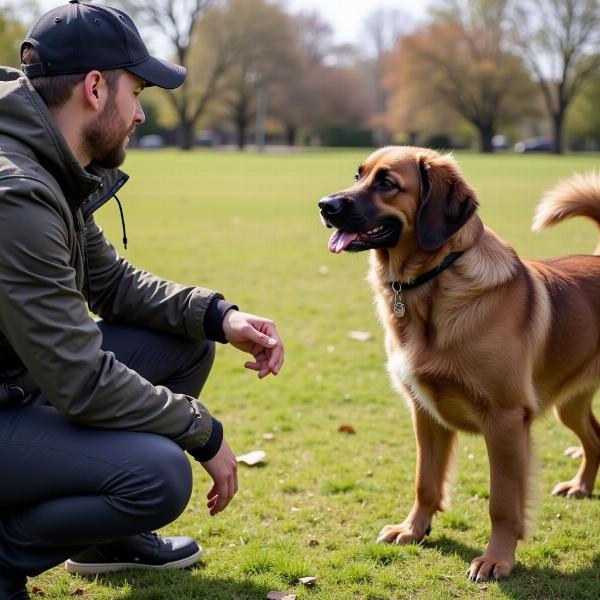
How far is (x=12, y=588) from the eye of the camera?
2674mm

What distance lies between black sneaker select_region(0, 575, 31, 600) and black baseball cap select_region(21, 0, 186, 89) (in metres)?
1.77

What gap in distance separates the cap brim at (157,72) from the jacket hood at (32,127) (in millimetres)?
388

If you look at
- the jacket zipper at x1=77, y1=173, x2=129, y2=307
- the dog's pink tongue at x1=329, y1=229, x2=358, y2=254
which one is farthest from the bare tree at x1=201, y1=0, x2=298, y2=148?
the jacket zipper at x1=77, y1=173, x2=129, y2=307

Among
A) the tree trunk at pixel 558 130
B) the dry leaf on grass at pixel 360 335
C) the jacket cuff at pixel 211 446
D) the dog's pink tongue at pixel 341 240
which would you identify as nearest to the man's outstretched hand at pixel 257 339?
the jacket cuff at pixel 211 446

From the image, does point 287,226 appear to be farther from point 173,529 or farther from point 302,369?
point 173,529

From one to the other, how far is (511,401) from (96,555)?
1941 millimetres

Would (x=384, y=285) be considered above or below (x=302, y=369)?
above

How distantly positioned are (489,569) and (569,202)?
2134mm

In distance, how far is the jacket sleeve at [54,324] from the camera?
235 centimetres

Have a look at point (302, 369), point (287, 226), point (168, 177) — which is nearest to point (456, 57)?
point (168, 177)

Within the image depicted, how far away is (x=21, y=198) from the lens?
2.37 meters

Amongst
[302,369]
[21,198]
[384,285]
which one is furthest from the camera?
[302,369]

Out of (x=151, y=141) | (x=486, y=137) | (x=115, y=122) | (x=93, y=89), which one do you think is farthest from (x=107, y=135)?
(x=151, y=141)

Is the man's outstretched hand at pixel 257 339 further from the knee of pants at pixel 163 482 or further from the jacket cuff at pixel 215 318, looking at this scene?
the knee of pants at pixel 163 482
